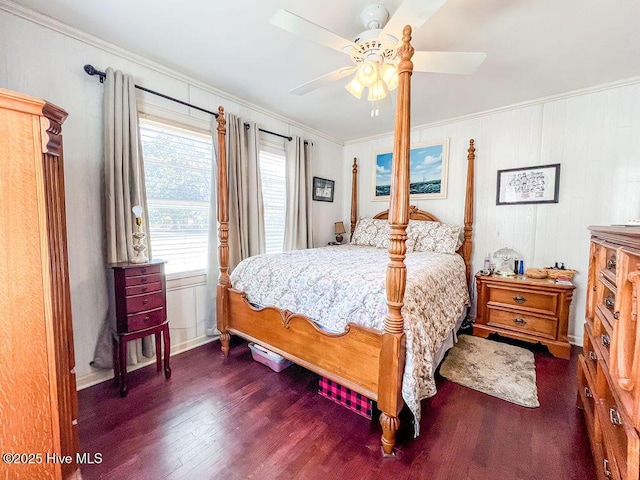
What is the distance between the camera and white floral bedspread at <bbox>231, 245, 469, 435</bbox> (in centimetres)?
154

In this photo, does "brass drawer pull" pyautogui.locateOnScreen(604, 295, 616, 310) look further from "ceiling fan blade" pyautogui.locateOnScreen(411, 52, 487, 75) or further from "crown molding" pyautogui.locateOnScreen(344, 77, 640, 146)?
"crown molding" pyautogui.locateOnScreen(344, 77, 640, 146)

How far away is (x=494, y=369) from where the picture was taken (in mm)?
2295

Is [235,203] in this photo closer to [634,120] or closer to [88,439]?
[88,439]

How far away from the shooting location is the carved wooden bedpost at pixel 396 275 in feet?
4.47

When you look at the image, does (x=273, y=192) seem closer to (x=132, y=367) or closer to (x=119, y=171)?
(x=119, y=171)

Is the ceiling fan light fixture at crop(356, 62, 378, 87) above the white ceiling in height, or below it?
below

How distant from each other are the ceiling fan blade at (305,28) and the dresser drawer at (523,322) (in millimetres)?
2844

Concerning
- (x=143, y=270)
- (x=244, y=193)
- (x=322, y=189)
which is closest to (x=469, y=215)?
(x=322, y=189)

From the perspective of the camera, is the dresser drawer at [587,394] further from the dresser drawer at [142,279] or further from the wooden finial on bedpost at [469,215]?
Answer: the dresser drawer at [142,279]

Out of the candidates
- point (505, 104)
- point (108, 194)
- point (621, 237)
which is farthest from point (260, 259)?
point (505, 104)

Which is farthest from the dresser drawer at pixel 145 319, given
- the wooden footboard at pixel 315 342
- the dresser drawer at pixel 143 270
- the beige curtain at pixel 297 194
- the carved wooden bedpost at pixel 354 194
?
the carved wooden bedpost at pixel 354 194

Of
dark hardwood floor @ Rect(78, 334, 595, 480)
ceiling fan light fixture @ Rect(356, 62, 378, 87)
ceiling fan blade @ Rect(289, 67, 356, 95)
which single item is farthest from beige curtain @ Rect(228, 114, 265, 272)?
ceiling fan light fixture @ Rect(356, 62, 378, 87)

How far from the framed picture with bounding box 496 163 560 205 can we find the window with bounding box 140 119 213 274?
130 inches

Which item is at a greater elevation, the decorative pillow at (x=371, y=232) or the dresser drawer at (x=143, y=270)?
the decorative pillow at (x=371, y=232)
